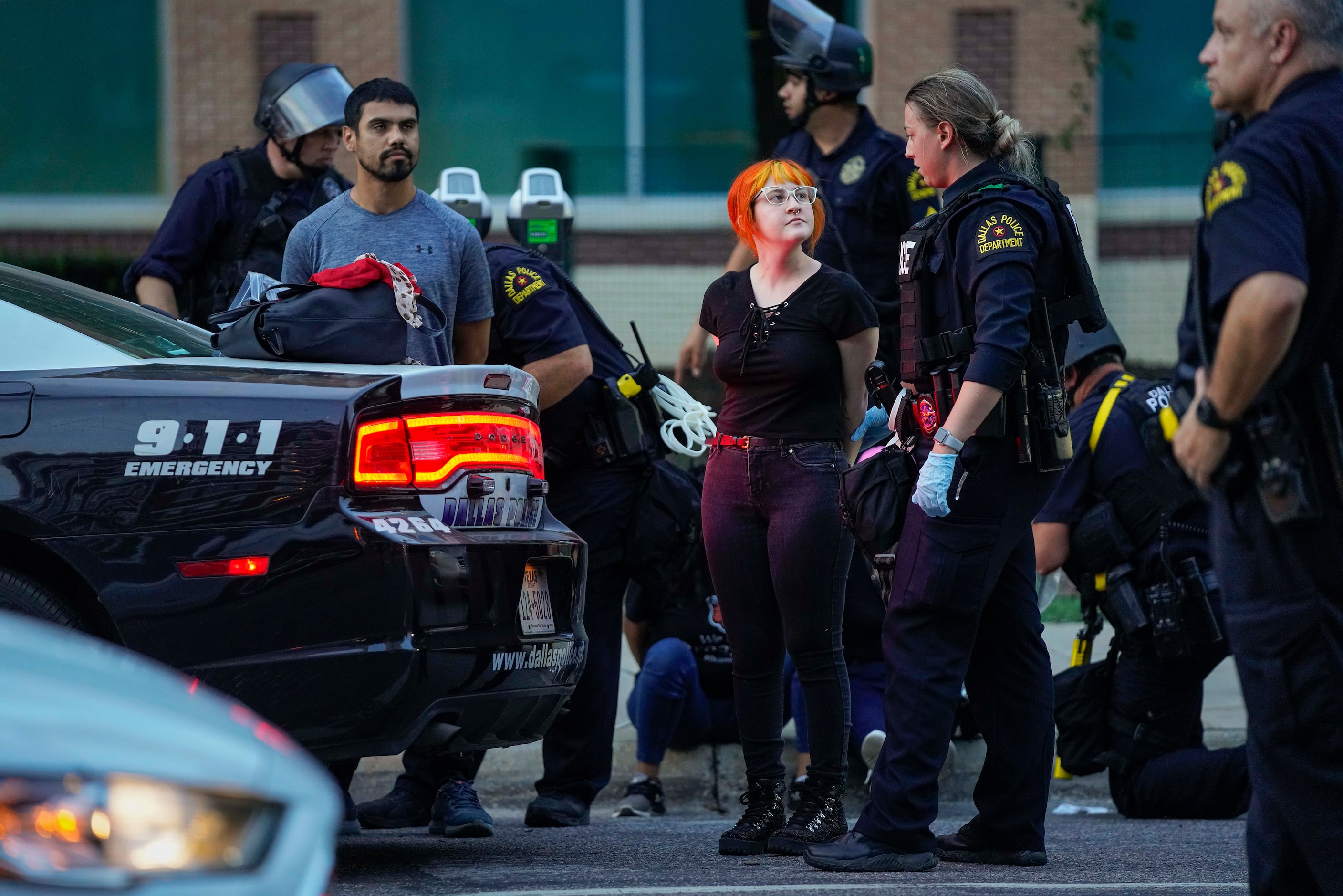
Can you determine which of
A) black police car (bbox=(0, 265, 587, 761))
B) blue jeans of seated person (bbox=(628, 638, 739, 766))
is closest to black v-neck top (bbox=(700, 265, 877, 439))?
black police car (bbox=(0, 265, 587, 761))

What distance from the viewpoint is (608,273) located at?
563 inches

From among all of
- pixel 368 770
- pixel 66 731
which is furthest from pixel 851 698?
pixel 66 731

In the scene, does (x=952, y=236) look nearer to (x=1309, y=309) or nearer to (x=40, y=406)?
(x=1309, y=309)

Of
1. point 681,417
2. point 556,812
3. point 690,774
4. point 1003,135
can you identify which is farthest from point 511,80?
point 1003,135

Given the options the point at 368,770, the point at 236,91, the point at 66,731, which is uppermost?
the point at 236,91

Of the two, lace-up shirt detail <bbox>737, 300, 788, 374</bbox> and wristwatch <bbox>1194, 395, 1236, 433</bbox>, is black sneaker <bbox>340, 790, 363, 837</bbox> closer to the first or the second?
lace-up shirt detail <bbox>737, 300, 788, 374</bbox>

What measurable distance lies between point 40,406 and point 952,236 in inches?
91.1

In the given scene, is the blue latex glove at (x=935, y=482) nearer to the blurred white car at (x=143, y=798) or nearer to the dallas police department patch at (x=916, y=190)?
the blurred white car at (x=143, y=798)

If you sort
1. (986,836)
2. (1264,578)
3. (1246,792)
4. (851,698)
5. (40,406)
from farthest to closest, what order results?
(851,698), (1246,792), (986,836), (40,406), (1264,578)

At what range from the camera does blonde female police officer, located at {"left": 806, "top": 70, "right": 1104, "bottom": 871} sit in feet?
14.6

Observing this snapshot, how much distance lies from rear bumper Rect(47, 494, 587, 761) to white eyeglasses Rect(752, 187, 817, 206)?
5.34 feet

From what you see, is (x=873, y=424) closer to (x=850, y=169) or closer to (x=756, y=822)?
(x=756, y=822)

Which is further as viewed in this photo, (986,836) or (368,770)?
(368,770)

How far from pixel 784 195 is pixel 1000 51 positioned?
408 inches
